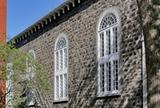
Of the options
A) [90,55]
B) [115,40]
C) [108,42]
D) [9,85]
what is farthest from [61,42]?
[115,40]

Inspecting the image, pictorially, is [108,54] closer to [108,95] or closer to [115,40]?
[115,40]

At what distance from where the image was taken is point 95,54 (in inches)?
768

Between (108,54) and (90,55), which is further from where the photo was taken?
(90,55)

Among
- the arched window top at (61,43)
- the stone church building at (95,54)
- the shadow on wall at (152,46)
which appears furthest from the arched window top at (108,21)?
the shadow on wall at (152,46)

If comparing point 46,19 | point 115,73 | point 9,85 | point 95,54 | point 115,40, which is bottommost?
point 115,73

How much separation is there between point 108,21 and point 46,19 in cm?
669

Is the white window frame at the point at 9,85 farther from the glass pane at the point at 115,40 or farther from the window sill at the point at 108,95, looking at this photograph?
the glass pane at the point at 115,40

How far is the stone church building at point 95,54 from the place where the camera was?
1681 centimetres

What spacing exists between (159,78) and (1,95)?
1704 centimetres

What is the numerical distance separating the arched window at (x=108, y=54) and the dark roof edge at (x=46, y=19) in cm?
266

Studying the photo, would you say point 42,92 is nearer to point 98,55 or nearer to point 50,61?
point 50,61

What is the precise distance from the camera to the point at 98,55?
19297 mm

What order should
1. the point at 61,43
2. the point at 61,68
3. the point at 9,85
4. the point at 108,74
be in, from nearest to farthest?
the point at 108,74 < the point at 61,68 < the point at 61,43 < the point at 9,85

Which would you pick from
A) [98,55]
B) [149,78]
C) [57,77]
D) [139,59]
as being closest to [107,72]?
[98,55]
